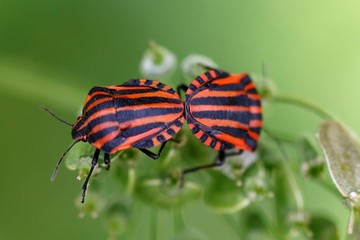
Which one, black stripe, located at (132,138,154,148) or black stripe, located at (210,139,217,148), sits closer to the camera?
black stripe, located at (132,138,154,148)

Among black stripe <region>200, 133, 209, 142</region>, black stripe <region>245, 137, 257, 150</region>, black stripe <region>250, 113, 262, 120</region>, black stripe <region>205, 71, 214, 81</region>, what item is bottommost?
black stripe <region>245, 137, 257, 150</region>

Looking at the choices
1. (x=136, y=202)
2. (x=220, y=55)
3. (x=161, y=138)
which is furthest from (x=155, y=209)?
(x=220, y=55)

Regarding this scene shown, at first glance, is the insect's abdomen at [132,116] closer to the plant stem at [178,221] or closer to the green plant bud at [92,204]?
the green plant bud at [92,204]

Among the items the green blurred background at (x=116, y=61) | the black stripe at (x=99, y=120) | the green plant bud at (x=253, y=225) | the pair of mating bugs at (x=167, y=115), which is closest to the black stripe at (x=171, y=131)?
the pair of mating bugs at (x=167, y=115)

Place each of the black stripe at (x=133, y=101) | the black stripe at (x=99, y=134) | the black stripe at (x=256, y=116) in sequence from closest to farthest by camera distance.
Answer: the black stripe at (x=99, y=134) < the black stripe at (x=133, y=101) < the black stripe at (x=256, y=116)

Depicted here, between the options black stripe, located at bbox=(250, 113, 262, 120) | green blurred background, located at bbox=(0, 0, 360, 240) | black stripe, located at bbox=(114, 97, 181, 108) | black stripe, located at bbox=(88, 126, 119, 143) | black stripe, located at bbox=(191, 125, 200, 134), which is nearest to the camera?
black stripe, located at bbox=(88, 126, 119, 143)

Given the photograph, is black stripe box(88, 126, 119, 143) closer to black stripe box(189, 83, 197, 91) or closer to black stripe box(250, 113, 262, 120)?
black stripe box(189, 83, 197, 91)

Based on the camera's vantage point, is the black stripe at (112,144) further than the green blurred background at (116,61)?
No

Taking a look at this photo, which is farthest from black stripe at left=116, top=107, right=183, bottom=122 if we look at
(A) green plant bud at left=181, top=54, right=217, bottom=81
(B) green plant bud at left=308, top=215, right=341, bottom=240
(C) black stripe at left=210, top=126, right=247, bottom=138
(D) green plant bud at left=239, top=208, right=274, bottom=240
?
(B) green plant bud at left=308, top=215, right=341, bottom=240
